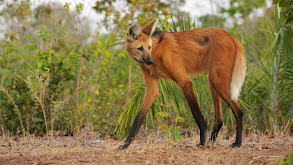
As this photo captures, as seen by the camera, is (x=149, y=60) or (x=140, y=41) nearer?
(x=149, y=60)

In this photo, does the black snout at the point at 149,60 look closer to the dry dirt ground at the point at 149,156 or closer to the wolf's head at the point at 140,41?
the wolf's head at the point at 140,41

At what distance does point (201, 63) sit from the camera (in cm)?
404

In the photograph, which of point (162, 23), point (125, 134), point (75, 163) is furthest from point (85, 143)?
point (162, 23)

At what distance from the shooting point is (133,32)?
374 cm

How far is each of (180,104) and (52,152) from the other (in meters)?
2.05

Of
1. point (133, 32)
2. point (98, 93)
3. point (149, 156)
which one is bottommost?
point (149, 156)

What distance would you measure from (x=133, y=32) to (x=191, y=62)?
0.83m

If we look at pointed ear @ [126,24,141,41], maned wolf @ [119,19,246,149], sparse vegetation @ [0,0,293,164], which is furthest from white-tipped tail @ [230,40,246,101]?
pointed ear @ [126,24,141,41]

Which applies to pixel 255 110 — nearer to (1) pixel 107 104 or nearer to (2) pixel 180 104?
(2) pixel 180 104

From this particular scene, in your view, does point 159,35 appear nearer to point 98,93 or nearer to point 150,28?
point 150,28

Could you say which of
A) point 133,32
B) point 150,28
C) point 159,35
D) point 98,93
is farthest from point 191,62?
point 98,93

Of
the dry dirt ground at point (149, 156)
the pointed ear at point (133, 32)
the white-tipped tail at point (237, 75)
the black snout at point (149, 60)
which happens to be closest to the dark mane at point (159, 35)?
the pointed ear at point (133, 32)

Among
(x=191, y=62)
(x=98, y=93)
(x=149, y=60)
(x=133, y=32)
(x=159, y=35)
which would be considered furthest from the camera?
(x=98, y=93)

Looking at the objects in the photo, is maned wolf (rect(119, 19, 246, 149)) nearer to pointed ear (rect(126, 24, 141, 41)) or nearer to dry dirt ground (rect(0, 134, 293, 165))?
pointed ear (rect(126, 24, 141, 41))
